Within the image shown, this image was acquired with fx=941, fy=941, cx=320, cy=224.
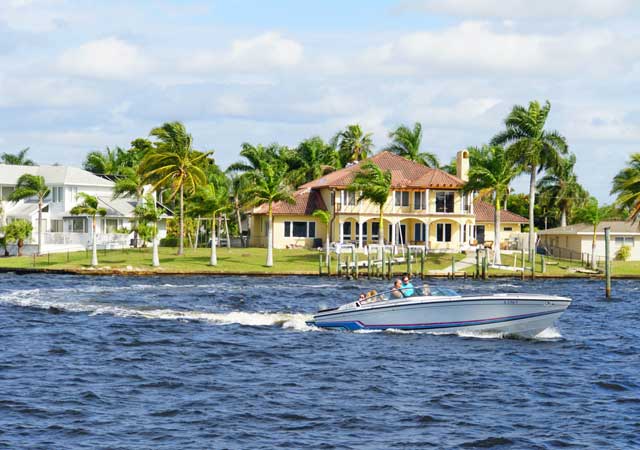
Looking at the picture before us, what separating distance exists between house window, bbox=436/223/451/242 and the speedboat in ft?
160

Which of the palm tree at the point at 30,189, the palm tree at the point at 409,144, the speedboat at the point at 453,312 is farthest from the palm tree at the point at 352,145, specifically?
the speedboat at the point at 453,312

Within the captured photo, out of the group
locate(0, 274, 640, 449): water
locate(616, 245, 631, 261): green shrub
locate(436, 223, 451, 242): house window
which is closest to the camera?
locate(0, 274, 640, 449): water

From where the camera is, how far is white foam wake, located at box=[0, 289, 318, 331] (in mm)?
37688

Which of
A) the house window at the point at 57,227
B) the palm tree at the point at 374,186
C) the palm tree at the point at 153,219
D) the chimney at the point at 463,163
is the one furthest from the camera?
the chimney at the point at 463,163

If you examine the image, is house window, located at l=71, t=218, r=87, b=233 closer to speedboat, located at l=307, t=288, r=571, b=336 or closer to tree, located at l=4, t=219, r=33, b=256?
tree, located at l=4, t=219, r=33, b=256

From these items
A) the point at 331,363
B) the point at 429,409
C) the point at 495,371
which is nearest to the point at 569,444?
the point at 429,409

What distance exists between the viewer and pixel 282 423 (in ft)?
68.6

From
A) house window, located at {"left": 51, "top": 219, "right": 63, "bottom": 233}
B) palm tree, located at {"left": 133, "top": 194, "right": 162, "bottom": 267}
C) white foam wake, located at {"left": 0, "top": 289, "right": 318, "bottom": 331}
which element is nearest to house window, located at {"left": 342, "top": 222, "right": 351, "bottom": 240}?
palm tree, located at {"left": 133, "top": 194, "right": 162, "bottom": 267}

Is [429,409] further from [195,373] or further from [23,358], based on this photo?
[23,358]

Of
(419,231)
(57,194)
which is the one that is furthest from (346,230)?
(57,194)

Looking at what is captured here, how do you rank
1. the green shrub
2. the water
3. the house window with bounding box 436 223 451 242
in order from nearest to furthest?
the water, the green shrub, the house window with bounding box 436 223 451 242

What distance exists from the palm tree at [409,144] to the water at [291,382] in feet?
187

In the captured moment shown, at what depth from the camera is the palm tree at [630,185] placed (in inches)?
2803

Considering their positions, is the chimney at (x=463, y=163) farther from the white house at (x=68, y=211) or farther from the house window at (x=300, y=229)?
the white house at (x=68, y=211)
